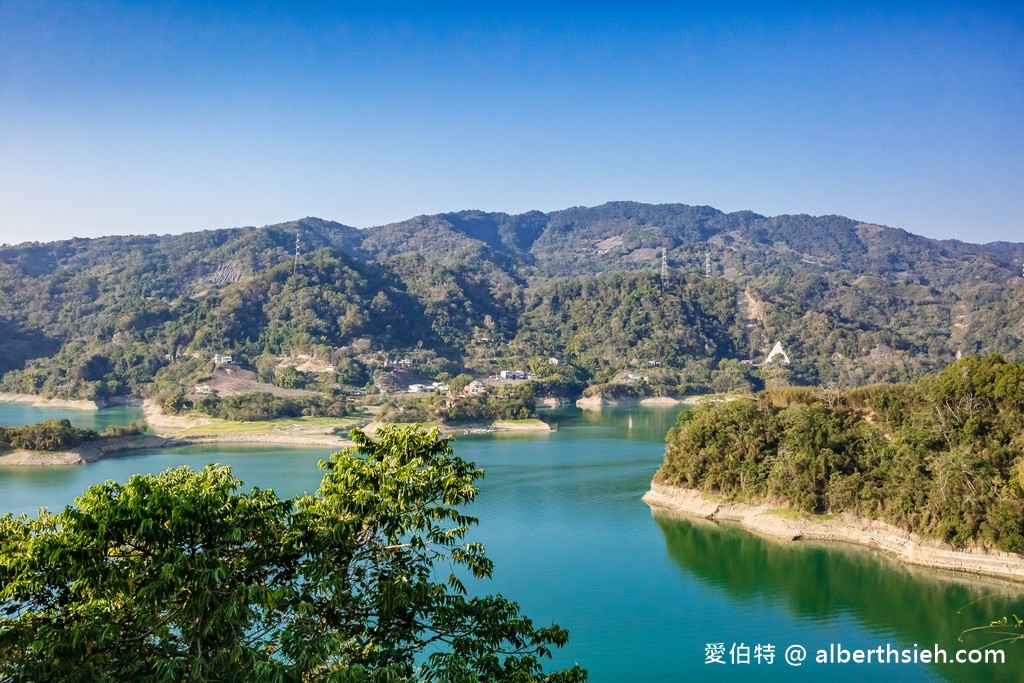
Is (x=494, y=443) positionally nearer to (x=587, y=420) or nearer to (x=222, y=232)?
(x=587, y=420)

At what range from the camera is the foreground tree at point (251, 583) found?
7.40m

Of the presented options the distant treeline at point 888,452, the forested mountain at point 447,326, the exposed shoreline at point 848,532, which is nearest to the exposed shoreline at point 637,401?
the forested mountain at point 447,326

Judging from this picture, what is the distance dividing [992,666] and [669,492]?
1648 cm

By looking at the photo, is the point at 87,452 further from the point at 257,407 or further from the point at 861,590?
the point at 861,590

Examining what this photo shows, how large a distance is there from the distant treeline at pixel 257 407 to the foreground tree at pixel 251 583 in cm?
5686

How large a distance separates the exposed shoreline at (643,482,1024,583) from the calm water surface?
1.79 ft

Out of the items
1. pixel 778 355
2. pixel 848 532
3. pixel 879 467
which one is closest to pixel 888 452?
pixel 879 467

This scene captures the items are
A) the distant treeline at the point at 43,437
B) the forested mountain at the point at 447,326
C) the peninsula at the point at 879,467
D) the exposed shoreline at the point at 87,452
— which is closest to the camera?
the peninsula at the point at 879,467

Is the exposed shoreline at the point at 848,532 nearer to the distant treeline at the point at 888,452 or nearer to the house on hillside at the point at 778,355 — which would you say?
the distant treeline at the point at 888,452

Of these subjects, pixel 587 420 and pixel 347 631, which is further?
pixel 587 420

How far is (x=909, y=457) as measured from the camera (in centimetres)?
2683

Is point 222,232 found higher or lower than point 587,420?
higher

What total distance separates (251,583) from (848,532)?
76.9 feet

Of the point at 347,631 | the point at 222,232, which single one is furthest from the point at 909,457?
the point at 222,232
